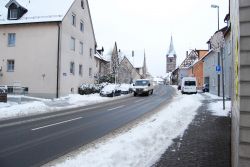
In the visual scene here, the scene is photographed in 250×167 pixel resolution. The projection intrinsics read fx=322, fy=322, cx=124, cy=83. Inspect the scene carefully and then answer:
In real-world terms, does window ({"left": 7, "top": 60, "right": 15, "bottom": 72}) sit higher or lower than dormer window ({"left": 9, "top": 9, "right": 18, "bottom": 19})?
lower

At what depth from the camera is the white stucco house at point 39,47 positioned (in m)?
33.8

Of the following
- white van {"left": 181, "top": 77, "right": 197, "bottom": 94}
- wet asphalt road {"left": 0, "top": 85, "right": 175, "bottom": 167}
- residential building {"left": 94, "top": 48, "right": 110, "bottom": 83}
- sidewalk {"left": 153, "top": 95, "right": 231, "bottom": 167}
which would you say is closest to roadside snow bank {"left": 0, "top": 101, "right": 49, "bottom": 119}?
wet asphalt road {"left": 0, "top": 85, "right": 175, "bottom": 167}

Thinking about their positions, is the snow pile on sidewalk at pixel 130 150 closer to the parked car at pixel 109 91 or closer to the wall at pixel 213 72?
the parked car at pixel 109 91

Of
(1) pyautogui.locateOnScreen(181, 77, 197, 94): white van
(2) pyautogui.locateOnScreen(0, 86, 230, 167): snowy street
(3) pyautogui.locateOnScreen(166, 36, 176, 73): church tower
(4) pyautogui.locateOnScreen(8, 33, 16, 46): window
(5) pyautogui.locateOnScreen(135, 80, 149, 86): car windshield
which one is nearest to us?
(2) pyautogui.locateOnScreen(0, 86, 230, 167): snowy street

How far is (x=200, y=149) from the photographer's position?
8406 millimetres

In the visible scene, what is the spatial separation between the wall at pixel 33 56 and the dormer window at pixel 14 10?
4.45ft

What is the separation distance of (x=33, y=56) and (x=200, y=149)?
29023mm

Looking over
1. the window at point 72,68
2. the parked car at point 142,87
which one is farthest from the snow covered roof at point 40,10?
the parked car at point 142,87

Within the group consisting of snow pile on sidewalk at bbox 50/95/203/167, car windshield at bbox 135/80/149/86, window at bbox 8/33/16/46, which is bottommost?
snow pile on sidewalk at bbox 50/95/203/167

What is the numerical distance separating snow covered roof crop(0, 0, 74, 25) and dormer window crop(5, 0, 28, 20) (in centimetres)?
23

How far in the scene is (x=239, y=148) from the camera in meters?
3.01

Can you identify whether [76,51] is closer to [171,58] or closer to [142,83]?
[142,83]

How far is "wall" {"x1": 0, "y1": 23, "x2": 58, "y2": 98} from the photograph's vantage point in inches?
1334

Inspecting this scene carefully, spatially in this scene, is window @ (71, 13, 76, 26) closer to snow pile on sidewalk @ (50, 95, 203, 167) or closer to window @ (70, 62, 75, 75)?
window @ (70, 62, 75, 75)
